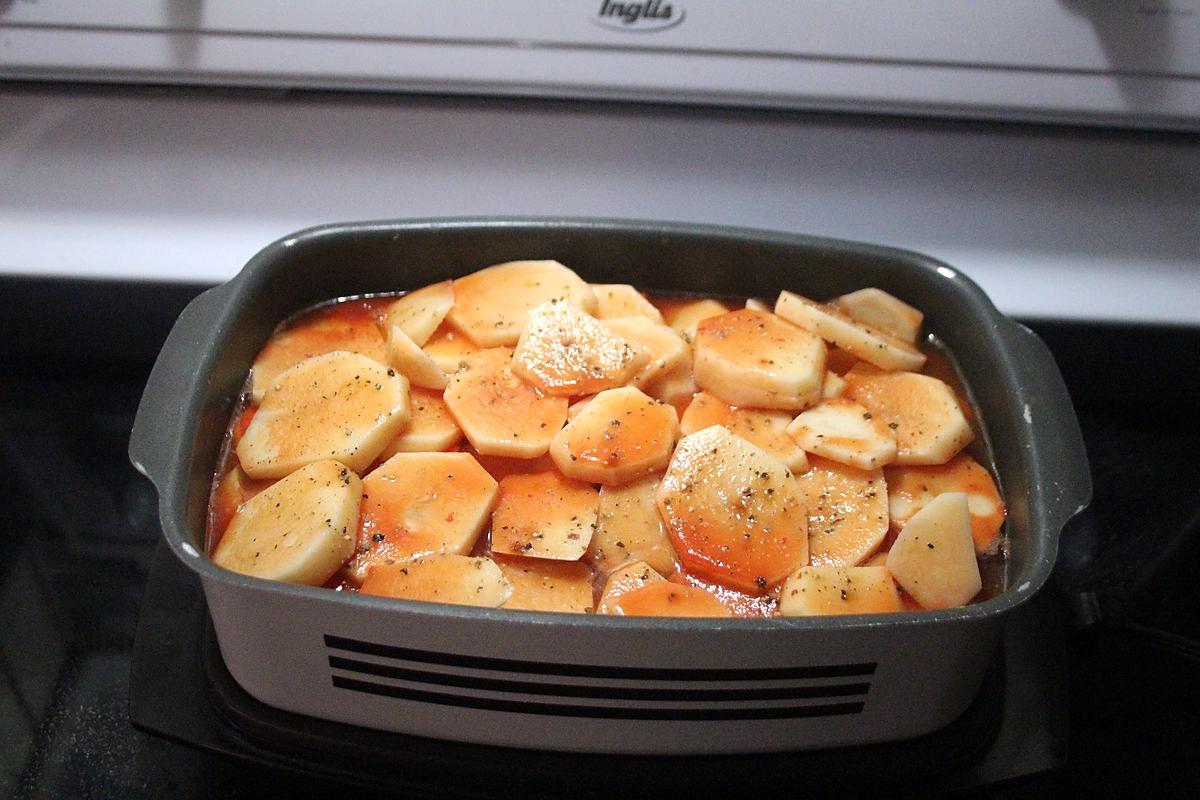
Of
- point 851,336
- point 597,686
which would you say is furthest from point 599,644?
point 851,336

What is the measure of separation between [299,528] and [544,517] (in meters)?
0.19

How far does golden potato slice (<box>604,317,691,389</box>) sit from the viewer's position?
95 centimetres

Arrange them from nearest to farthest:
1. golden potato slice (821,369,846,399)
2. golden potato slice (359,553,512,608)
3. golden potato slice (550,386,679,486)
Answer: golden potato slice (359,553,512,608), golden potato slice (550,386,679,486), golden potato slice (821,369,846,399)

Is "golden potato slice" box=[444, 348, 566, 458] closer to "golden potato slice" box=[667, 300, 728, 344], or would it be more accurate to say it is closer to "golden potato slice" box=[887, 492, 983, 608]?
"golden potato slice" box=[667, 300, 728, 344]

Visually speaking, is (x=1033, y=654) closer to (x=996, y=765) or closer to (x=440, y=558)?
(x=996, y=765)

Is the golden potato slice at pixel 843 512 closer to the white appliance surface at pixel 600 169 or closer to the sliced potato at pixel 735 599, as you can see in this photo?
the sliced potato at pixel 735 599

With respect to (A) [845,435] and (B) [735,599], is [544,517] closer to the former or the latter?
(B) [735,599]

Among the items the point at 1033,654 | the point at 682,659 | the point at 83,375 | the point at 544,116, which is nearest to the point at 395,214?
the point at 544,116

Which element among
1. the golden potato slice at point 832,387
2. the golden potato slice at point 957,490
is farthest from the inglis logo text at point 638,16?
the golden potato slice at point 957,490

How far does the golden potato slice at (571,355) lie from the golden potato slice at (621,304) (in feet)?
0.20

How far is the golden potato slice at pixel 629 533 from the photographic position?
83cm

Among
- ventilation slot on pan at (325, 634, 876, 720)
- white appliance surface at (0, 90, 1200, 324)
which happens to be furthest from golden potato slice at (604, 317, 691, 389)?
ventilation slot on pan at (325, 634, 876, 720)

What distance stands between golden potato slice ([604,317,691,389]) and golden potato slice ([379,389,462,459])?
172mm

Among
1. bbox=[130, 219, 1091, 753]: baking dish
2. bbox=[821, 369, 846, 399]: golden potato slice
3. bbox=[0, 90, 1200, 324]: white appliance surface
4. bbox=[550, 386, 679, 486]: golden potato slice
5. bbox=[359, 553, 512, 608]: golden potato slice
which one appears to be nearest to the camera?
bbox=[130, 219, 1091, 753]: baking dish
